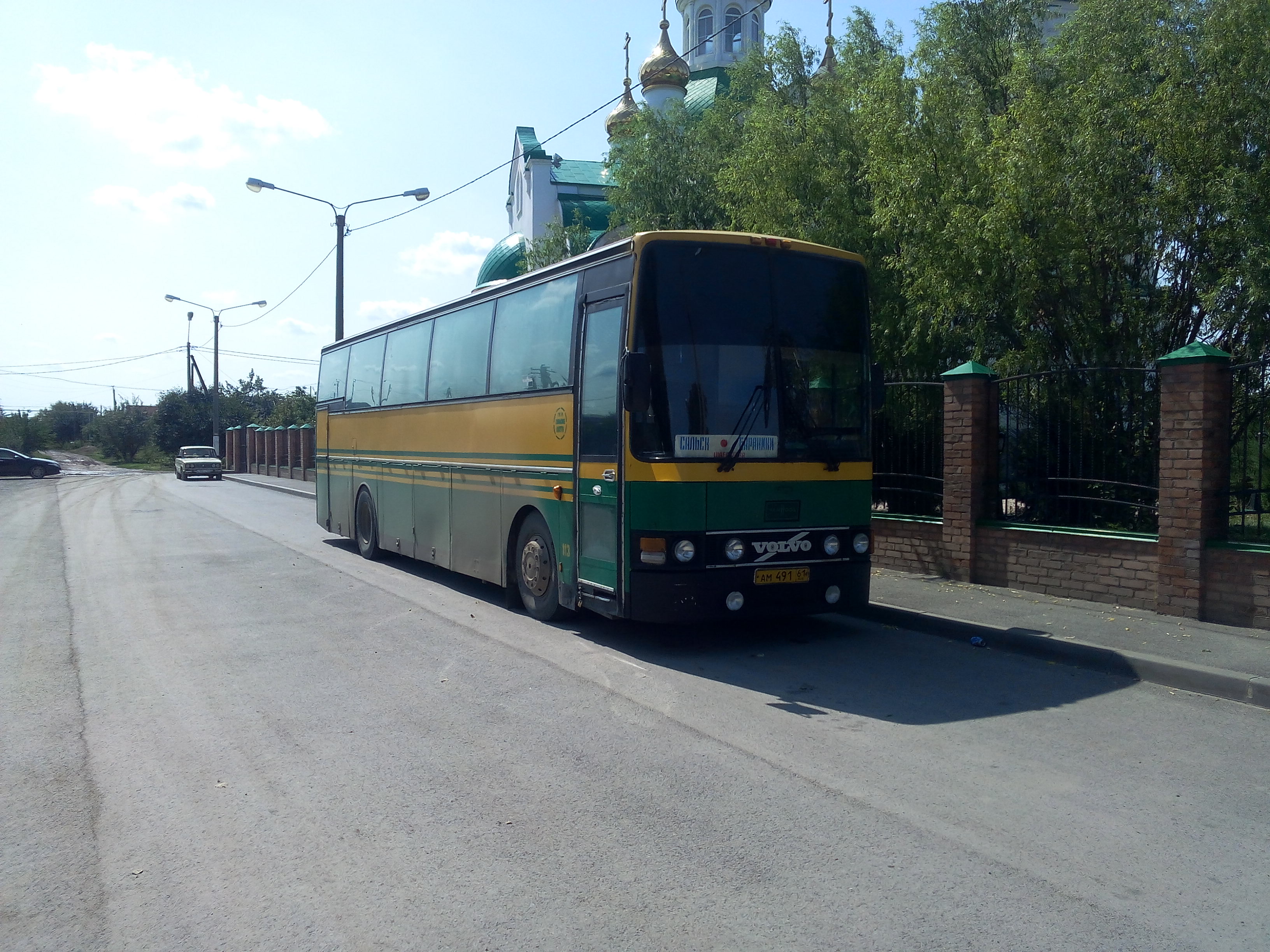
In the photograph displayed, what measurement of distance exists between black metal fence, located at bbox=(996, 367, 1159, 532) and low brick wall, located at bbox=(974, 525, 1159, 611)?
299 millimetres

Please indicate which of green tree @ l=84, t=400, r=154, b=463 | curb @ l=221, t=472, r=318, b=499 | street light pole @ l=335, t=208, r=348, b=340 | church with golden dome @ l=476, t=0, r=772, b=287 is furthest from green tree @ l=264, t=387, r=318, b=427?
street light pole @ l=335, t=208, r=348, b=340

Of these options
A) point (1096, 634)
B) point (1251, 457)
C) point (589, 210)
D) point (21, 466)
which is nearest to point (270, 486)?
point (589, 210)

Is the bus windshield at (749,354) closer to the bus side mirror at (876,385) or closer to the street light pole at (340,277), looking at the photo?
the bus side mirror at (876,385)

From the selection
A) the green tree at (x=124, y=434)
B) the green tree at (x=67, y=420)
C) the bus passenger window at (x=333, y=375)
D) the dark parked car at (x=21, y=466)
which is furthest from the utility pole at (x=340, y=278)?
the green tree at (x=67, y=420)

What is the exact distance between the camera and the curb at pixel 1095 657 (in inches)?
273

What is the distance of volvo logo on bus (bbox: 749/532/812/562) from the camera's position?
27.2 ft

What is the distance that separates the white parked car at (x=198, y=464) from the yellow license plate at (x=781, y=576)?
43.6m

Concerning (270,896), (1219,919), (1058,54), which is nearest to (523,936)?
(270,896)

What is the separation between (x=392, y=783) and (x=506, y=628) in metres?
4.32

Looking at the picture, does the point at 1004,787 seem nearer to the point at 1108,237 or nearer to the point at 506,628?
the point at 506,628

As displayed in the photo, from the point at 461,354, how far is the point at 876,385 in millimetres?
4828

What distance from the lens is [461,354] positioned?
11.6m

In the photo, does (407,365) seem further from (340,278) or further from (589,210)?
(589,210)

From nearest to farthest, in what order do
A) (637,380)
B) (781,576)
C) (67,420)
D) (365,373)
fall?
(637,380) → (781,576) → (365,373) → (67,420)
